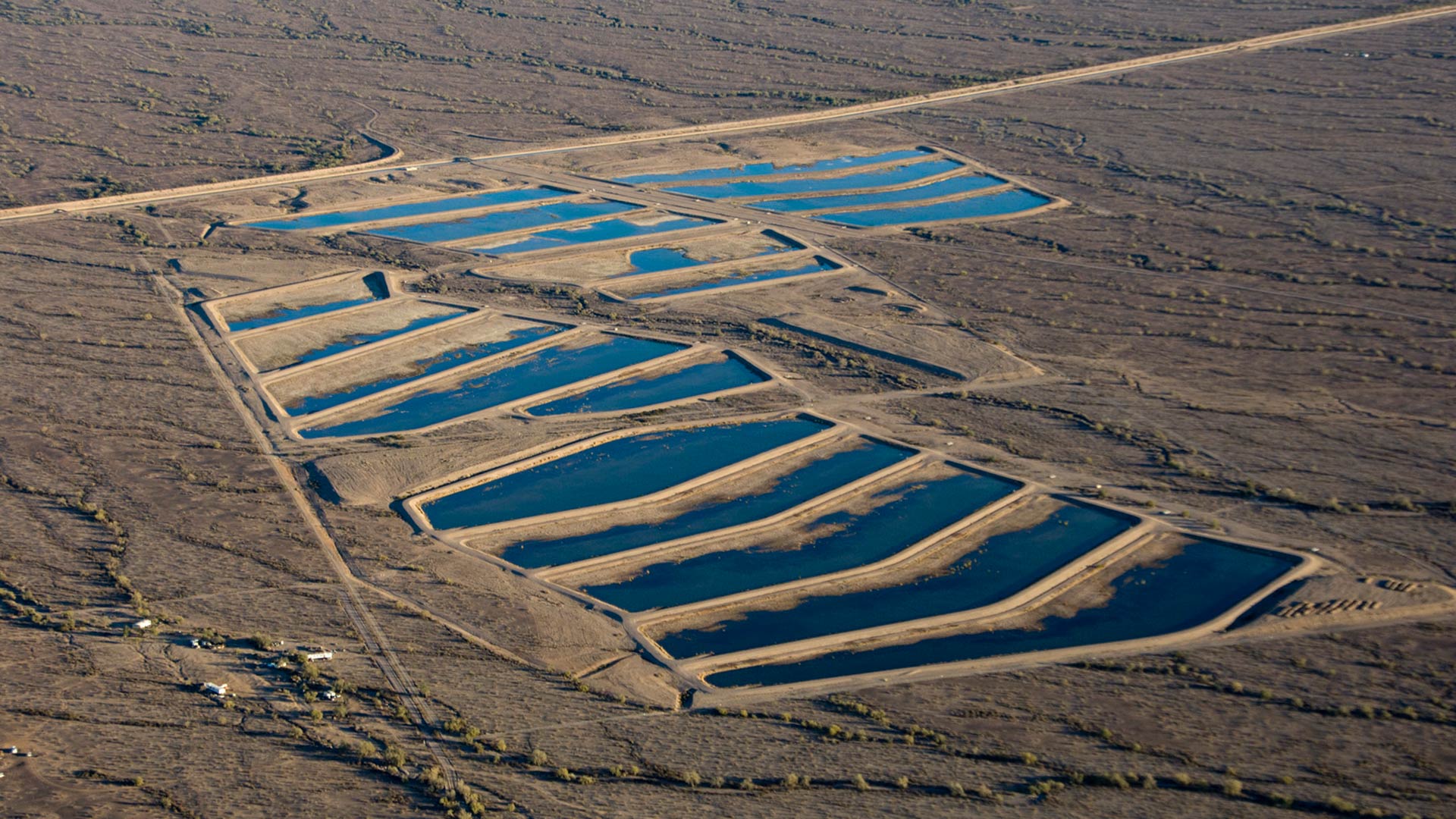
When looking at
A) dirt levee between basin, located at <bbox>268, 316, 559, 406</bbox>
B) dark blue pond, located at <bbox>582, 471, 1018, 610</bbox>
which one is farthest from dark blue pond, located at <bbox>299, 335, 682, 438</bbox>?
dark blue pond, located at <bbox>582, 471, 1018, 610</bbox>

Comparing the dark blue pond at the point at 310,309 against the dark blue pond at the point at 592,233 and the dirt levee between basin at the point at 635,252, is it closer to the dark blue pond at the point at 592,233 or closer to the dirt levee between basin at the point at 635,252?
the dirt levee between basin at the point at 635,252

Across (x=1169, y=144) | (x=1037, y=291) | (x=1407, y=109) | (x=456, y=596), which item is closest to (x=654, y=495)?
(x=456, y=596)

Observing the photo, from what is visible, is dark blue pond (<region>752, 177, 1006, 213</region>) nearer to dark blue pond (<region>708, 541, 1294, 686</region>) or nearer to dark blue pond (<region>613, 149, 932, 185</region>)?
dark blue pond (<region>613, 149, 932, 185</region>)

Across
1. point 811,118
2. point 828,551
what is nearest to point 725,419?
point 828,551

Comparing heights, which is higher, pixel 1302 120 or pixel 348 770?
pixel 1302 120

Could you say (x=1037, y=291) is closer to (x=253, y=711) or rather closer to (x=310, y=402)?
(x=310, y=402)

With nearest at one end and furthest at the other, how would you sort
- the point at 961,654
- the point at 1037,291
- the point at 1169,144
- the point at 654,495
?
the point at 961,654 → the point at 654,495 → the point at 1037,291 → the point at 1169,144

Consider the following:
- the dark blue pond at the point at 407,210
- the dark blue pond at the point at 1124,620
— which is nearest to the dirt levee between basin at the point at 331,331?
the dark blue pond at the point at 407,210
